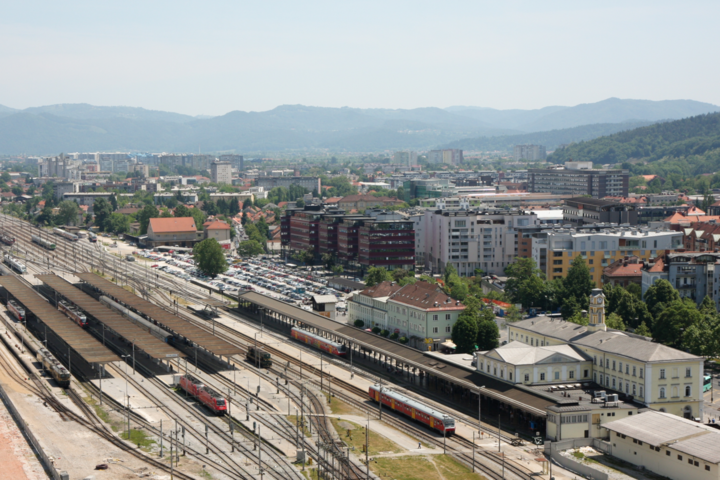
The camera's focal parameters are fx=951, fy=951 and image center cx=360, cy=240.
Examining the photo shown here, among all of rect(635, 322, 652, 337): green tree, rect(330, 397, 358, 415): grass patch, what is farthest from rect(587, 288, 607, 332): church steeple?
rect(330, 397, 358, 415): grass patch

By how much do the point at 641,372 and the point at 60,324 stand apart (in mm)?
64434

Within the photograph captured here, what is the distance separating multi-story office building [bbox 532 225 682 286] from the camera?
13312cm

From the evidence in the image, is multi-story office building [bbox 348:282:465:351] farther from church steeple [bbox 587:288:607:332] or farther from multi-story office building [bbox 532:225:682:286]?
multi-story office building [bbox 532:225:682:286]

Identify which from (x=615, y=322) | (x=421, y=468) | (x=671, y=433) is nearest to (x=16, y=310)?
(x=615, y=322)

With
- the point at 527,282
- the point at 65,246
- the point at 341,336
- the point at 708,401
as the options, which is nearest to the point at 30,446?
the point at 341,336

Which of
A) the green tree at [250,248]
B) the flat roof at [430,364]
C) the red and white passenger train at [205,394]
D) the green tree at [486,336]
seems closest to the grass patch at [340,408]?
the flat roof at [430,364]

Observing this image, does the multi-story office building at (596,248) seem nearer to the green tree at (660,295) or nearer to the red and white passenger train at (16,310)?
the green tree at (660,295)

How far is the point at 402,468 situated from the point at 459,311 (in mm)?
40406

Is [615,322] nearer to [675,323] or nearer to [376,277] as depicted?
[675,323]

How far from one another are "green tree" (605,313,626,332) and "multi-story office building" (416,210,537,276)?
54.5 m

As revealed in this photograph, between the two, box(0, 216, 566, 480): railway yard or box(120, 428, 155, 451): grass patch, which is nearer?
box(0, 216, 566, 480): railway yard

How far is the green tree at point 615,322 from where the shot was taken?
9819cm

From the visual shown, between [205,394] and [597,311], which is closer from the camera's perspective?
[205,394]

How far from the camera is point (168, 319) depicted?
108 meters
